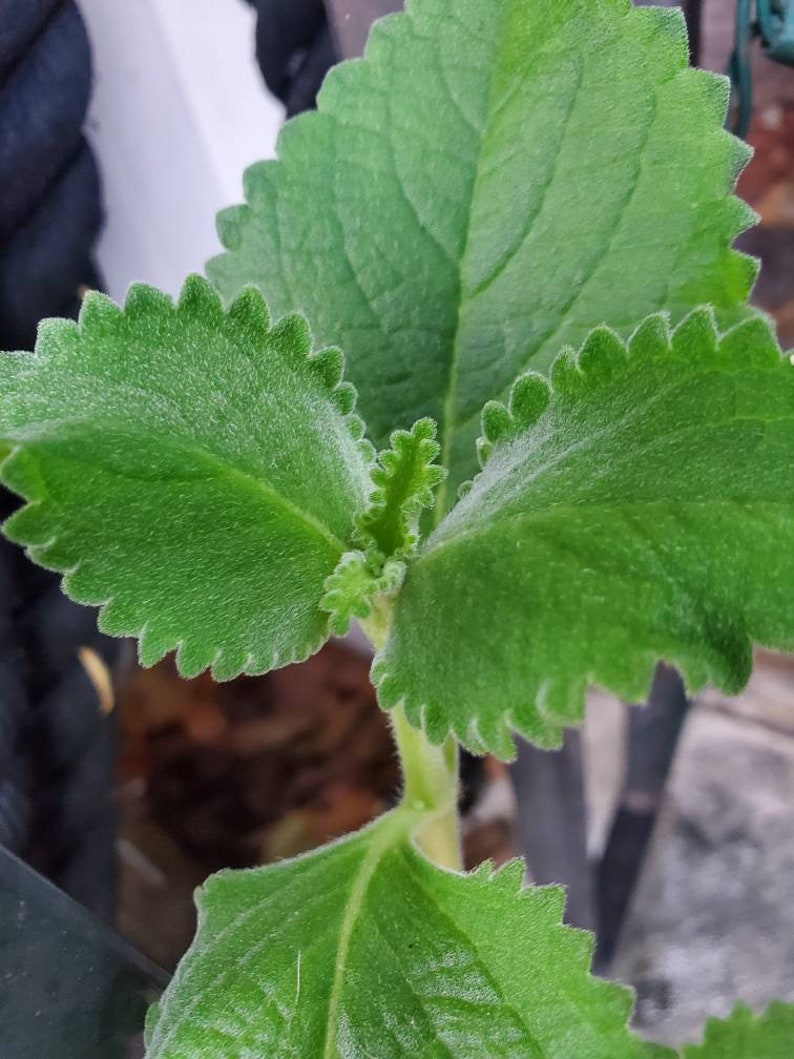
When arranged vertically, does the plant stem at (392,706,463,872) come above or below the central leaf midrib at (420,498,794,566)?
below

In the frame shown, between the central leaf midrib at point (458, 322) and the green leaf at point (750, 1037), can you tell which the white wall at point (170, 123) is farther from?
the green leaf at point (750, 1037)

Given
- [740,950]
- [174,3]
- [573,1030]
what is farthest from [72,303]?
[740,950]

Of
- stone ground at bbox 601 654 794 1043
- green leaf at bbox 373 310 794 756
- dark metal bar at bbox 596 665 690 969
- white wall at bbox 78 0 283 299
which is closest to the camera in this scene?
green leaf at bbox 373 310 794 756

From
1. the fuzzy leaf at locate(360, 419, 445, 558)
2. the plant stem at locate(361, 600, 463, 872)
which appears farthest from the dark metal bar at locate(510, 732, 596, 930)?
the fuzzy leaf at locate(360, 419, 445, 558)

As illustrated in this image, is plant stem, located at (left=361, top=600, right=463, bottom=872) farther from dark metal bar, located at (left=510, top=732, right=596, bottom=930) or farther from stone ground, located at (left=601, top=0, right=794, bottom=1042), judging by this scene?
stone ground, located at (left=601, top=0, right=794, bottom=1042)

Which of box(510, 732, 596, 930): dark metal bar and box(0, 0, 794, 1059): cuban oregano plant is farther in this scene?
box(510, 732, 596, 930): dark metal bar

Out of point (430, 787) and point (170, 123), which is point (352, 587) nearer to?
point (430, 787)

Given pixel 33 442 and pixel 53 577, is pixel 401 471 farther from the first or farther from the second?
pixel 53 577

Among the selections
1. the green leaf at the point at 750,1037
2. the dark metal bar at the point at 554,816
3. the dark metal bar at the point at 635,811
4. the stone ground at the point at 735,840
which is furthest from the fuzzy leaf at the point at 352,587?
the stone ground at the point at 735,840
